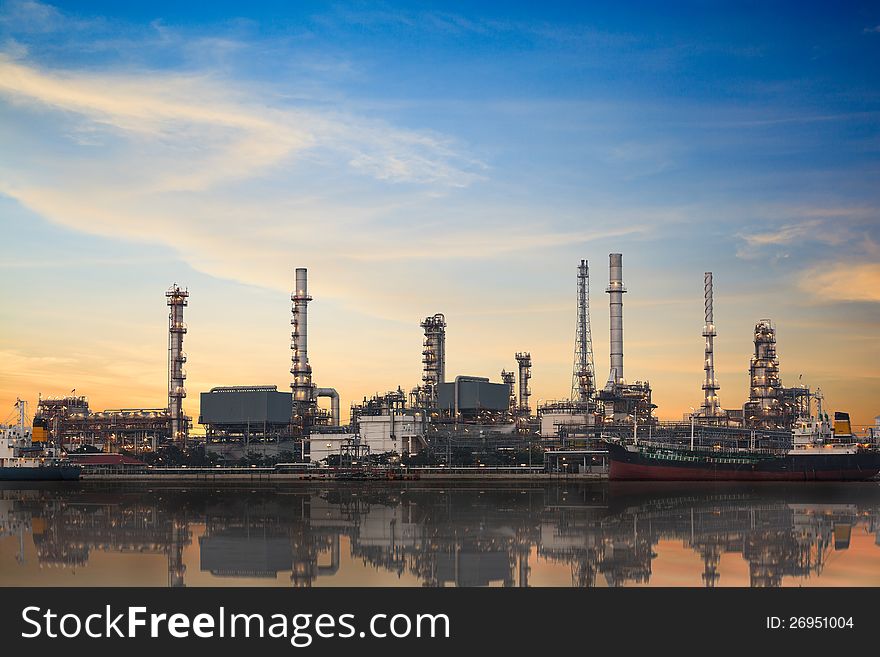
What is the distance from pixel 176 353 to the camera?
136m

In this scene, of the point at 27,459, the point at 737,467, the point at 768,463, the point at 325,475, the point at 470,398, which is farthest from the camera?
the point at 470,398

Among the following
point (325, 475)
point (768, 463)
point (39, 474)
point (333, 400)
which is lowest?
point (39, 474)

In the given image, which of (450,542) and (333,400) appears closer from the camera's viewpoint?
(450,542)

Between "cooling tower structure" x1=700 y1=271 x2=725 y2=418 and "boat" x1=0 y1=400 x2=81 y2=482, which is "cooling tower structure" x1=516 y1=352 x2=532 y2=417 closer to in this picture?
"cooling tower structure" x1=700 y1=271 x2=725 y2=418

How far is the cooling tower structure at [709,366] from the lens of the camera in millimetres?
136500

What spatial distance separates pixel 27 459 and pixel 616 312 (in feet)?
255

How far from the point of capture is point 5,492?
83.9 metres

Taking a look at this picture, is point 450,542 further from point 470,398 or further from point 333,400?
point 333,400

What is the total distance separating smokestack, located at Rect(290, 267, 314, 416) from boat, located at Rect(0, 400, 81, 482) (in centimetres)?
3248

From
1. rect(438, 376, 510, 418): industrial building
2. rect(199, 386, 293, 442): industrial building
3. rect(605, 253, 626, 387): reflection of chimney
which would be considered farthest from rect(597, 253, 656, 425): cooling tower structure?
rect(199, 386, 293, 442): industrial building

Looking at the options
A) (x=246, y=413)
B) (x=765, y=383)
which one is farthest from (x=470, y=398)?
(x=765, y=383)
